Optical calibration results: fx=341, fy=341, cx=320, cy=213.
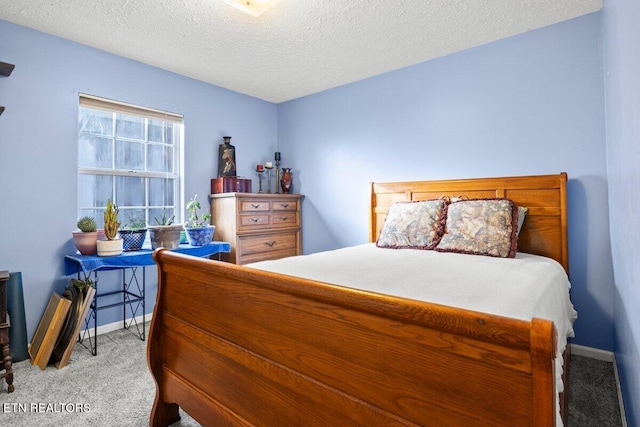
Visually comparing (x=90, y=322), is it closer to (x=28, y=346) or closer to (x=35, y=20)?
(x=28, y=346)

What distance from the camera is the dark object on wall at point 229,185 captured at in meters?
3.54

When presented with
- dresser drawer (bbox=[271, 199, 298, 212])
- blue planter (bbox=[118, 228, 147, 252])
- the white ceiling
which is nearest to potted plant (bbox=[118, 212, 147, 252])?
blue planter (bbox=[118, 228, 147, 252])

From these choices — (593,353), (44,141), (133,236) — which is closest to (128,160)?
(44,141)

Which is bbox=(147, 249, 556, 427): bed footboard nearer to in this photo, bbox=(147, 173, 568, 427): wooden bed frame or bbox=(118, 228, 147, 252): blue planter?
bbox=(147, 173, 568, 427): wooden bed frame

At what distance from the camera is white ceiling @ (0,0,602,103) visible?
2227 millimetres

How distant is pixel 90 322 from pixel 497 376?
3168mm

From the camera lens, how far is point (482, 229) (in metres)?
2.30

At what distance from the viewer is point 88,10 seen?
2248mm

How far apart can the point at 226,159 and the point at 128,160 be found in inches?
36.4

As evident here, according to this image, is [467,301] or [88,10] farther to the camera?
[88,10]

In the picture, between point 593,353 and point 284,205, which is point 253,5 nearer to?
point 284,205

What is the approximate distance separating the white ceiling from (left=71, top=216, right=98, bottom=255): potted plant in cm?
143

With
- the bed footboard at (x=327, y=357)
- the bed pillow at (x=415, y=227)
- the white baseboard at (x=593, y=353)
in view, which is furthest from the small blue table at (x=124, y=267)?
the white baseboard at (x=593, y=353)

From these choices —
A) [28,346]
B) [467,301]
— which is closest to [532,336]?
[467,301]
